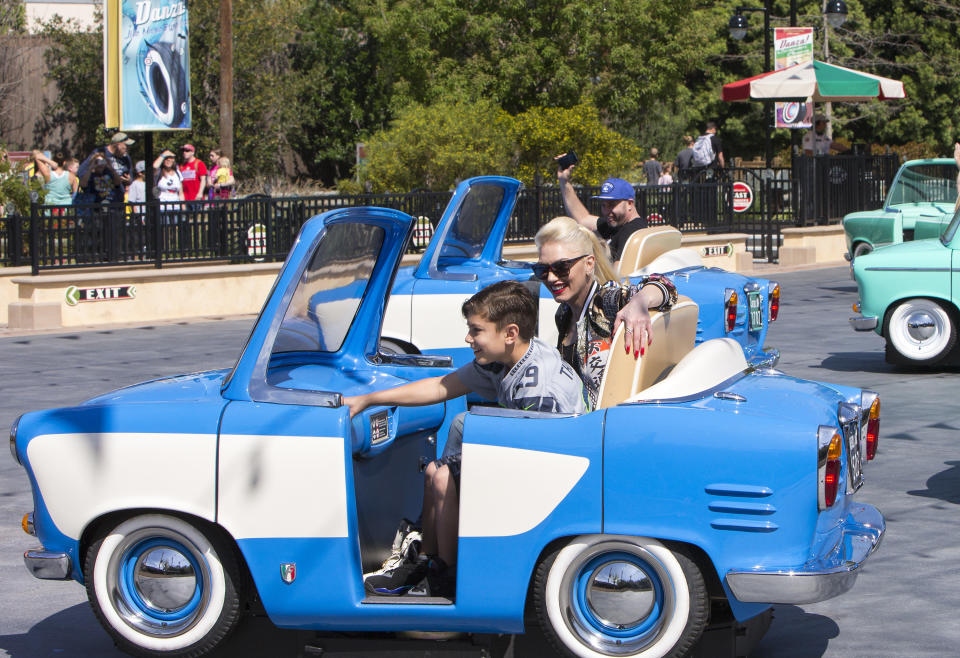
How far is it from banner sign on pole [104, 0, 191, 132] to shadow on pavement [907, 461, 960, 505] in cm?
1347

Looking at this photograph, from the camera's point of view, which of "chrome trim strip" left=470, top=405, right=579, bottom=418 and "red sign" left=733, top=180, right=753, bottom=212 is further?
"red sign" left=733, top=180, right=753, bottom=212

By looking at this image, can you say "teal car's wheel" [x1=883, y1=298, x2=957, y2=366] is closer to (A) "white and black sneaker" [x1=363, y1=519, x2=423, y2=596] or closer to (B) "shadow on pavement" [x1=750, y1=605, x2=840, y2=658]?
(B) "shadow on pavement" [x1=750, y1=605, x2=840, y2=658]

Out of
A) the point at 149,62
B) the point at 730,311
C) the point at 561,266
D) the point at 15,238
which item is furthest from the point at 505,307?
the point at 149,62

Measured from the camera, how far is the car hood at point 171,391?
188 inches

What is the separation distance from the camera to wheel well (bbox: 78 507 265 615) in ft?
15.0

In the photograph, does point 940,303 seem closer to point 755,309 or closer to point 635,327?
point 755,309

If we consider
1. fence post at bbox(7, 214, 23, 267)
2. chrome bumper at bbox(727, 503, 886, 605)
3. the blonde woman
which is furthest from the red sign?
chrome bumper at bbox(727, 503, 886, 605)

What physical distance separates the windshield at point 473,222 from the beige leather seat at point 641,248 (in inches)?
41.4

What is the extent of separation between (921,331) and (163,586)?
334 inches

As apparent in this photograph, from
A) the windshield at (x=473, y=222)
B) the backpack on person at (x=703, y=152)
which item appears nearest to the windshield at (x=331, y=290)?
the windshield at (x=473, y=222)

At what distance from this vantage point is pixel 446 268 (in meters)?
8.98

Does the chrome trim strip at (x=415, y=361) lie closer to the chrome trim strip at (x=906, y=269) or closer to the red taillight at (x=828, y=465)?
the red taillight at (x=828, y=465)

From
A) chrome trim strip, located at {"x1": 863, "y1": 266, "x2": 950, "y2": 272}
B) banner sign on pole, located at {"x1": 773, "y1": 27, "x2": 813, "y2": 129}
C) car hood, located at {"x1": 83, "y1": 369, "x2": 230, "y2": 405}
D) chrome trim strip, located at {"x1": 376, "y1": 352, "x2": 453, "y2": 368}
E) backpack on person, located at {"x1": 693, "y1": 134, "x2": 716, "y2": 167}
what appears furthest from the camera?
backpack on person, located at {"x1": 693, "y1": 134, "x2": 716, "y2": 167}

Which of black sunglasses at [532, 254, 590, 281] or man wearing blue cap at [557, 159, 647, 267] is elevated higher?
man wearing blue cap at [557, 159, 647, 267]
